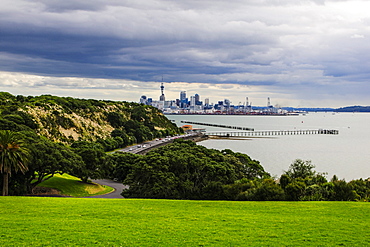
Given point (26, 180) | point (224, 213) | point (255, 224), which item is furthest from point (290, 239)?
point (26, 180)

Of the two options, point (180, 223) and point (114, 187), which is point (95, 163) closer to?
point (114, 187)

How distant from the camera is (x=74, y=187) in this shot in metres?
39.9

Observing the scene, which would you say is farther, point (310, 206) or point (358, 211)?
point (310, 206)

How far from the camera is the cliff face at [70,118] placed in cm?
7925

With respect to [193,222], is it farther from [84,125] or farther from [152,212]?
[84,125]

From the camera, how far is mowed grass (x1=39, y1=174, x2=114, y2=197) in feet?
125

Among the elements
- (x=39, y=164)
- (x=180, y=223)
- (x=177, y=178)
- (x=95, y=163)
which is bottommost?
(x=95, y=163)

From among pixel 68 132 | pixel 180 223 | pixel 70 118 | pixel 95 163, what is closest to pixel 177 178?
pixel 95 163

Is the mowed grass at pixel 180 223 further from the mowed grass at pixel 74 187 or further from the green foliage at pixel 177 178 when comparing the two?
the mowed grass at pixel 74 187

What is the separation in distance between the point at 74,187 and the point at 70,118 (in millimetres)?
61945

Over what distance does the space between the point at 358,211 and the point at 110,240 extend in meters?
12.4

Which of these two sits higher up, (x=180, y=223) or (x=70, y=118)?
(x=70, y=118)

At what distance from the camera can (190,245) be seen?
12.0 m

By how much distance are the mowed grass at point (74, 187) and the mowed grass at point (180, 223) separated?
59.8ft
